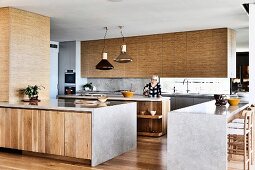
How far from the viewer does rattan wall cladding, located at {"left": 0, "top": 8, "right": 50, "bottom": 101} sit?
519cm

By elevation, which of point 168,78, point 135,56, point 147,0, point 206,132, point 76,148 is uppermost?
point 147,0

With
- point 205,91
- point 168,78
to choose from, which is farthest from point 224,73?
point 168,78

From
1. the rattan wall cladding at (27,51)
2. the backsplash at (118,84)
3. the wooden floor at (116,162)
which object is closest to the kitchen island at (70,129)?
the wooden floor at (116,162)

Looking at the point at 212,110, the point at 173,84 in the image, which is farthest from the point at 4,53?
the point at 173,84

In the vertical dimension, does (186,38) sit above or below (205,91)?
above

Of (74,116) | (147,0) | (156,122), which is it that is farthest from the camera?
(156,122)

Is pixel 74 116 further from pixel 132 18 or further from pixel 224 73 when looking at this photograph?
pixel 224 73

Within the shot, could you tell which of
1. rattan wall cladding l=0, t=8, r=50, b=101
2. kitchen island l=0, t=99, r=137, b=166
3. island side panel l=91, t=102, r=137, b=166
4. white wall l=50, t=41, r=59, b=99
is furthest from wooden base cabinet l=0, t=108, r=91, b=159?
white wall l=50, t=41, r=59, b=99

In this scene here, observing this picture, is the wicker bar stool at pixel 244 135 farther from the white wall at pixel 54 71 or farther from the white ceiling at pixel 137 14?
the white wall at pixel 54 71

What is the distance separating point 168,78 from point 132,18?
2.88 meters

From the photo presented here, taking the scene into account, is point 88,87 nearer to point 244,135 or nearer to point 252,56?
point 252,56

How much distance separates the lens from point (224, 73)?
7.02 meters

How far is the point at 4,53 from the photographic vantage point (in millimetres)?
5211

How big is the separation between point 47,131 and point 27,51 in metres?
1.71
